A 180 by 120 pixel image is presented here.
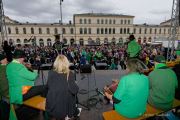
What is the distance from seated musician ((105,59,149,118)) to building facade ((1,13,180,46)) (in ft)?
171

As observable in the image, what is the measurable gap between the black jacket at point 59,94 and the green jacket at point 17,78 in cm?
73

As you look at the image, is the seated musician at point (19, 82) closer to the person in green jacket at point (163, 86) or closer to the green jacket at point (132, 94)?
the green jacket at point (132, 94)

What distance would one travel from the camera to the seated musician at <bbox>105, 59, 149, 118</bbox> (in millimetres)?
2236

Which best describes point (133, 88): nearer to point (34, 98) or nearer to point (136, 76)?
point (136, 76)

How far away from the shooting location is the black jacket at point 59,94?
7.70 ft

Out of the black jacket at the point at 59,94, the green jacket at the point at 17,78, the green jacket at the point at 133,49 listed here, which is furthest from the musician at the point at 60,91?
the green jacket at the point at 133,49

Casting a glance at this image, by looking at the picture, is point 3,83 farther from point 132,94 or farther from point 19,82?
point 132,94

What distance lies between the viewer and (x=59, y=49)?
866cm

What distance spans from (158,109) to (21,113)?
338cm

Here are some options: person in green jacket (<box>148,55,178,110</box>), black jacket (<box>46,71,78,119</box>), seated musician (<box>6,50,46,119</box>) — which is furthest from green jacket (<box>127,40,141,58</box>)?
black jacket (<box>46,71,78,119</box>)

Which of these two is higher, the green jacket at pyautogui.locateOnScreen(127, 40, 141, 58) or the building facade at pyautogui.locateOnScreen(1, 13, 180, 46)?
the building facade at pyautogui.locateOnScreen(1, 13, 180, 46)

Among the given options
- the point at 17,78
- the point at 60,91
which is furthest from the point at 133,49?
the point at 17,78

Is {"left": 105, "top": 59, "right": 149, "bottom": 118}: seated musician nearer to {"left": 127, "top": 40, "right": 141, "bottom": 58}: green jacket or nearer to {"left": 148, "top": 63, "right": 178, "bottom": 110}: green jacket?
{"left": 148, "top": 63, "right": 178, "bottom": 110}: green jacket

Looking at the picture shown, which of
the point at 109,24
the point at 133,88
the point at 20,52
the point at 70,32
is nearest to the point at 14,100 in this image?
the point at 20,52
